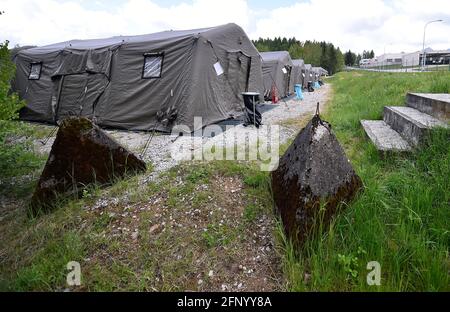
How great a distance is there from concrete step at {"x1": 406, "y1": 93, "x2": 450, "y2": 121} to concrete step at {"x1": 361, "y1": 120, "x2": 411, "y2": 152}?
57cm

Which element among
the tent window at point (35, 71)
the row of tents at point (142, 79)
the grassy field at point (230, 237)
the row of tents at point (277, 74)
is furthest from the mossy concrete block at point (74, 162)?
the row of tents at point (277, 74)

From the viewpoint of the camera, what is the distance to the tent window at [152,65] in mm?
6898

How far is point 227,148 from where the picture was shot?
5059mm

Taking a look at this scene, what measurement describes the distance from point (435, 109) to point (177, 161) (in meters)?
4.01

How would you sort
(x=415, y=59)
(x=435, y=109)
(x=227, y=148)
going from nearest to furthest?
1. (x=435, y=109)
2. (x=227, y=148)
3. (x=415, y=59)

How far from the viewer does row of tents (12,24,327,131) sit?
22.0ft

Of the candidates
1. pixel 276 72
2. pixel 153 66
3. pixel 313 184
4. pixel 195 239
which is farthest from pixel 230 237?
pixel 276 72

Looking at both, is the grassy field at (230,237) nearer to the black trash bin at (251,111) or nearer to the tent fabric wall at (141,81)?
the tent fabric wall at (141,81)

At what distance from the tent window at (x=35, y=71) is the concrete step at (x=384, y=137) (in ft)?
31.0

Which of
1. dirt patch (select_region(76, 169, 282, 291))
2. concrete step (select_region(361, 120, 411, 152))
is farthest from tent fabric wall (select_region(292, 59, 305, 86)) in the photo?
dirt patch (select_region(76, 169, 282, 291))

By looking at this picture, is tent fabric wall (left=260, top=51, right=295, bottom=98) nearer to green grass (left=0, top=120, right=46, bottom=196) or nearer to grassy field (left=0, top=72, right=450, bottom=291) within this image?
green grass (left=0, top=120, right=46, bottom=196)
